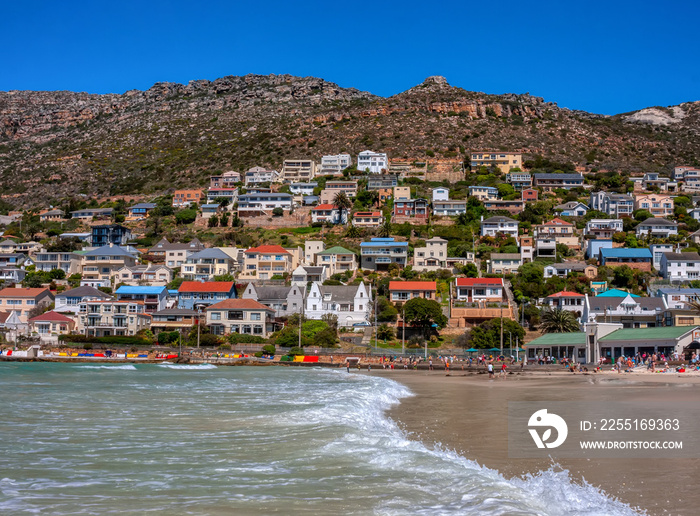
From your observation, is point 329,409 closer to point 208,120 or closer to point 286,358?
point 286,358

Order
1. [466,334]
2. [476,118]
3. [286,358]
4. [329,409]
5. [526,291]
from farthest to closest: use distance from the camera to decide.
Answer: [476,118] < [526,291] < [466,334] < [286,358] < [329,409]

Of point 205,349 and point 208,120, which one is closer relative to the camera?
point 205,349

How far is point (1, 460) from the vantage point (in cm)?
1168

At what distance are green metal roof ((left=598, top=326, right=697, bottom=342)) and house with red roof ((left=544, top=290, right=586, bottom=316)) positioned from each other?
1423cm

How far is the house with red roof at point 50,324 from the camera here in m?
66.4

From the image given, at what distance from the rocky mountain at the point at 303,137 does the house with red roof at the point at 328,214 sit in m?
35.9

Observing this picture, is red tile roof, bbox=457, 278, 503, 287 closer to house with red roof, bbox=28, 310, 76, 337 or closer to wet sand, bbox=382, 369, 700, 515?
wet sand, bbox=382, 369, 700, 515

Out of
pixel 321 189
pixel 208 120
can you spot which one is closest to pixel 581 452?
pixel 321 189

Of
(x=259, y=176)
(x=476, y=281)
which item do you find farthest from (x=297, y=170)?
(x=476, y=281)

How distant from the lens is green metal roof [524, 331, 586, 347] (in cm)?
5175

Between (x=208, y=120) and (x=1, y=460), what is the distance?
561 feet

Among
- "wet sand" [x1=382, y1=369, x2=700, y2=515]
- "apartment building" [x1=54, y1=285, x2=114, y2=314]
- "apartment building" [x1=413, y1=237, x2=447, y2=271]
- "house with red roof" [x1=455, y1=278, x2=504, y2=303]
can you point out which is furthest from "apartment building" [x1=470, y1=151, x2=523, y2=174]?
"wet sand" [x1=382, y1=369, x2=700, y2=515]

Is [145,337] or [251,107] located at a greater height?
[251,107]

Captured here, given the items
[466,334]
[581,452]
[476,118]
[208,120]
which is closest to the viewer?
[581,452]
